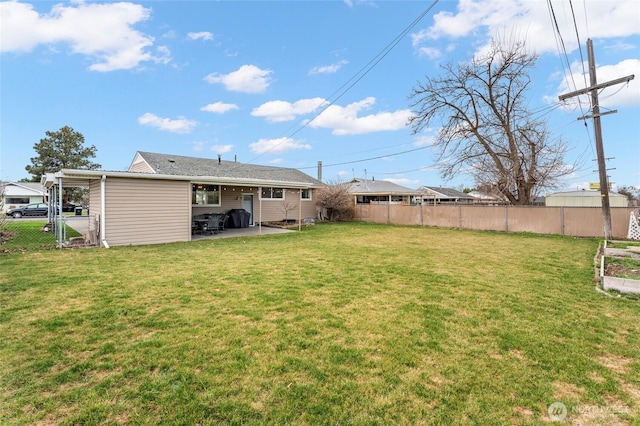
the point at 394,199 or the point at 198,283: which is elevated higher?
the point at 394,199

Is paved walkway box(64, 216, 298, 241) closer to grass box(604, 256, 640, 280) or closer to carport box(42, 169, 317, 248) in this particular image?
carport box(42, 169, 317, 248)

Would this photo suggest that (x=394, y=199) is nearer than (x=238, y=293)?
No

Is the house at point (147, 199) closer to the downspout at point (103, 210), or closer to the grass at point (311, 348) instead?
the downspout at point (103, 210)

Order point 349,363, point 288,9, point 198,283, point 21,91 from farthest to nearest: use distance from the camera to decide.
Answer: point 21,91, point 288,9, point 198,283, point 349,363

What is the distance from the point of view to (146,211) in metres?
9.84

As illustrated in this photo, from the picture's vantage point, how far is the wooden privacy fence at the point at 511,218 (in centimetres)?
1227

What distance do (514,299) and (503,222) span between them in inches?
470

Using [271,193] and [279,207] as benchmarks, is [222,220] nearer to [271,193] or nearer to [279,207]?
[271,193]

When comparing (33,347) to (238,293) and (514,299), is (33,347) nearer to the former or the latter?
(238,293)

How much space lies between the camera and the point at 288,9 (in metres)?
12.3

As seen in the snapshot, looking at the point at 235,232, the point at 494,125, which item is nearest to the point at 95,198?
the point at 235,232

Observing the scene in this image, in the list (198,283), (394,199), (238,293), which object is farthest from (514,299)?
(394,199)

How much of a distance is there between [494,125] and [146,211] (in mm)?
18471

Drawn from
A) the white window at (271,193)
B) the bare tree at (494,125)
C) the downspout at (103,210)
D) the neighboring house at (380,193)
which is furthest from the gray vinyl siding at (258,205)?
the bare tree at (494,125)
